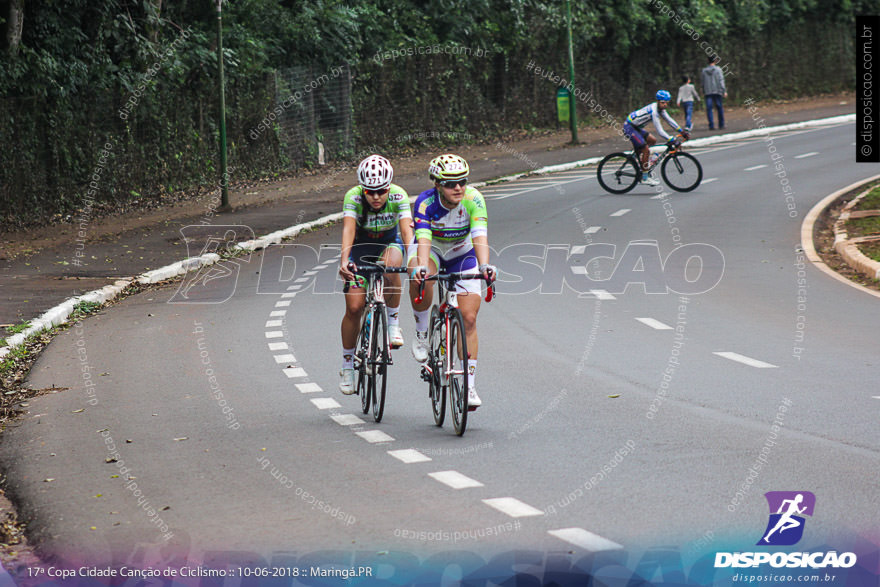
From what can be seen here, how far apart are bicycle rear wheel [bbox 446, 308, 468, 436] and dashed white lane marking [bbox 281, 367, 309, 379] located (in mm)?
2718

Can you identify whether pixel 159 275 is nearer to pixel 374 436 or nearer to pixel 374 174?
pixel 374 174

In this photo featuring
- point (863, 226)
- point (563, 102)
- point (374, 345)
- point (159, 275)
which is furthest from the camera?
point (563, 102)

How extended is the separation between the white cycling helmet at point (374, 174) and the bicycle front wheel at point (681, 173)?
16.4 metres

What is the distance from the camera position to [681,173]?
1010 inches

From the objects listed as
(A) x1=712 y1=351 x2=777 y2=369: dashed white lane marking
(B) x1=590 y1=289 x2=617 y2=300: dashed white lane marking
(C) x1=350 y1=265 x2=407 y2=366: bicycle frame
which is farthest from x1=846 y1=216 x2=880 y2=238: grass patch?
(C) x1=350 y1=265 x2=407 y2=366: bicycle frame

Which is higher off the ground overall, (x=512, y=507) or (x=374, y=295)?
(x=374, y=295)

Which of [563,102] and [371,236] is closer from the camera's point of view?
[371,236]

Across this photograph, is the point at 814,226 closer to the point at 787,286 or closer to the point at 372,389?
the point at 787,286

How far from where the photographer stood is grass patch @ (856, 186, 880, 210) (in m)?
21.9

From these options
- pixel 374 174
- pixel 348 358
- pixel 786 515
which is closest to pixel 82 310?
pixel 348 358

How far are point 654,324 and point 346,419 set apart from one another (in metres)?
5.03

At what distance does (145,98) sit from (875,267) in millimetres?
16024

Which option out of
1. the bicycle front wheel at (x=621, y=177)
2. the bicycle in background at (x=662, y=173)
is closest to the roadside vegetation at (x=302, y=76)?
the bicycle front wheel at (x=621, y=177)

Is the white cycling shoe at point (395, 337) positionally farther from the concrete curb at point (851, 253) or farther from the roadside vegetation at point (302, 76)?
the roadside vegetation at point (302, 76)
